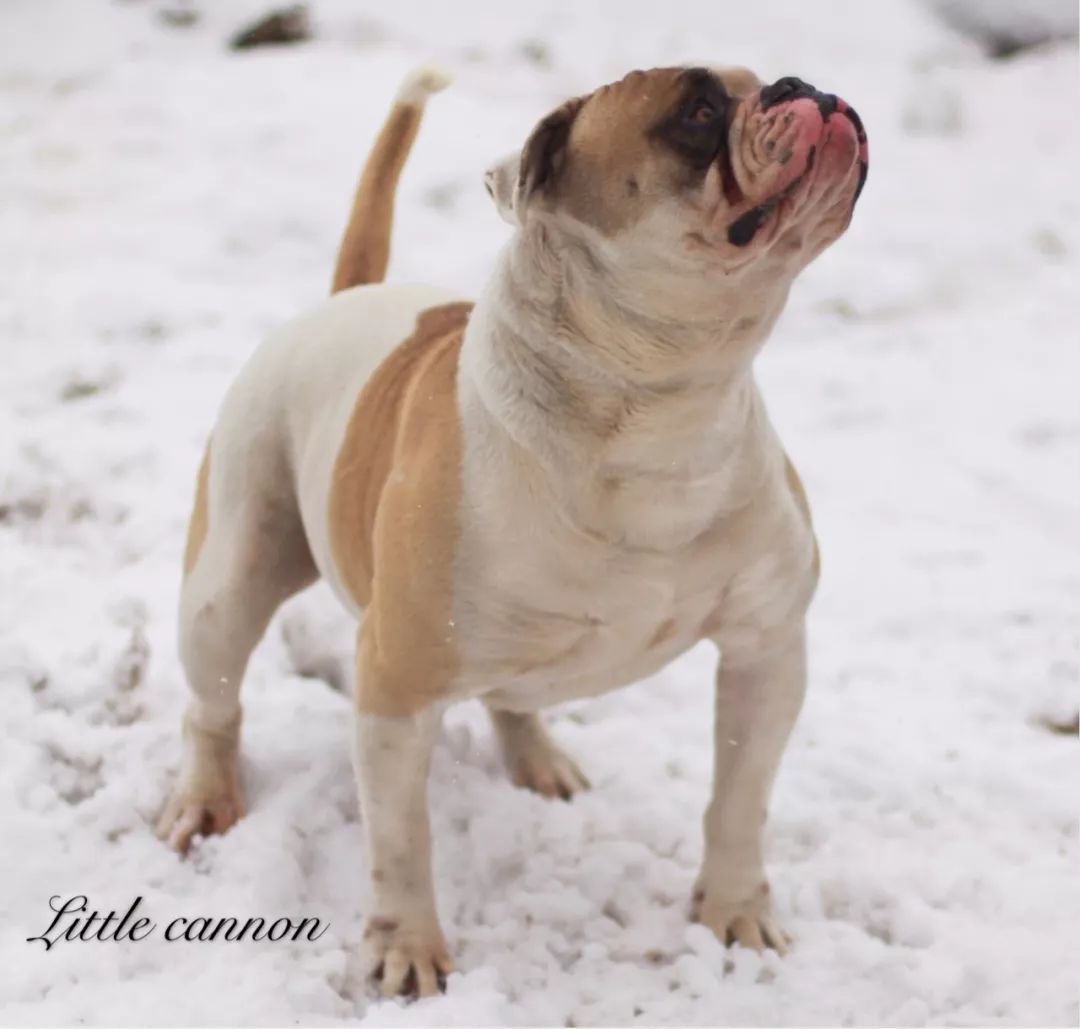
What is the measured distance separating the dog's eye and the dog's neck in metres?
0.15

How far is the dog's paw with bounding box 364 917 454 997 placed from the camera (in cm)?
177

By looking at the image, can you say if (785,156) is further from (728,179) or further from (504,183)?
(504,183)

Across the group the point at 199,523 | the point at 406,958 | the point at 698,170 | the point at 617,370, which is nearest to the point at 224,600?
the point at 199,523

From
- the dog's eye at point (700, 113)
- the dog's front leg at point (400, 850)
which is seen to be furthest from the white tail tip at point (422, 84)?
the dog's front leg at point (400, 850)

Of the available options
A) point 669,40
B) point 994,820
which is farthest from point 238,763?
Answer: point 669,40

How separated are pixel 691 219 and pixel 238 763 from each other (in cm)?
127

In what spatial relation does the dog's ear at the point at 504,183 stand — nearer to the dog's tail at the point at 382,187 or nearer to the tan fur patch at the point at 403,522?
the tan fur patch at the point at 403,522

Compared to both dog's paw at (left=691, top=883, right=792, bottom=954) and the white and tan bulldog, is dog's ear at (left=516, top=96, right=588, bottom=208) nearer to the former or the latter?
the white and tan bulldog

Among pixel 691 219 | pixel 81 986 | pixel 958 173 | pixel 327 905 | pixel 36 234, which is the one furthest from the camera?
pixel 958 173

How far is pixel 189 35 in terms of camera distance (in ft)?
19.2

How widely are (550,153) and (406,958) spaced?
3.35 ft

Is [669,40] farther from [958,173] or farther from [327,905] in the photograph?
[327,905]

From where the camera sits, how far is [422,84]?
2.08m

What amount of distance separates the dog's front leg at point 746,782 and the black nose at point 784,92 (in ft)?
2.32
